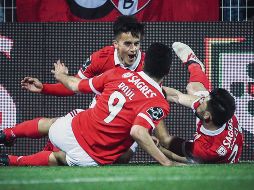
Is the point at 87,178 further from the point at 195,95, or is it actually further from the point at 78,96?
the point at 78,96

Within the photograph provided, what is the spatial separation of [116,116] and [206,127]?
892mm

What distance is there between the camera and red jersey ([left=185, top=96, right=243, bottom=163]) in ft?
17.3

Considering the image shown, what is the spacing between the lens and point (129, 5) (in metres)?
6.66

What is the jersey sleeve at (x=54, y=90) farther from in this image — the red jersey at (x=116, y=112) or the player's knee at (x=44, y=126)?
the red jersey at (x=116, y=112)

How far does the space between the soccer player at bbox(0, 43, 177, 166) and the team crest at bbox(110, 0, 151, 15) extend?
71.2 inches

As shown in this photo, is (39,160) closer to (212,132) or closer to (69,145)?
(69,145)

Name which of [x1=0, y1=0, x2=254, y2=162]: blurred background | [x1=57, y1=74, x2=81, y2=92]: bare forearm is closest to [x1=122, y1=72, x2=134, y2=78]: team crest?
[x1=57, y1=74, x2=81, y2=92]: bare forearm

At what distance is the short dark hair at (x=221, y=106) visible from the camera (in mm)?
5051

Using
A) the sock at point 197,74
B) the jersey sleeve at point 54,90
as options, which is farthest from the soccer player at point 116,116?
the sock at point 197,74

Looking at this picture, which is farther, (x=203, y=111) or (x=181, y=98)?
(x=181, y=98)

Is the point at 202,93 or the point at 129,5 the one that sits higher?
the point at 129,5

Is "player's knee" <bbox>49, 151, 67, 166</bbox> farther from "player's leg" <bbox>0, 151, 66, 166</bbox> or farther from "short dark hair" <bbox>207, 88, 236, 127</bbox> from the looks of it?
"short dark hair" <bbox>207, 88, 236, 127</bbox>

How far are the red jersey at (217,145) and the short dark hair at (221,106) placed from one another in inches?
6.8

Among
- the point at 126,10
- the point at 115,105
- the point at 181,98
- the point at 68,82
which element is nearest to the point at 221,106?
the point at 181,98
